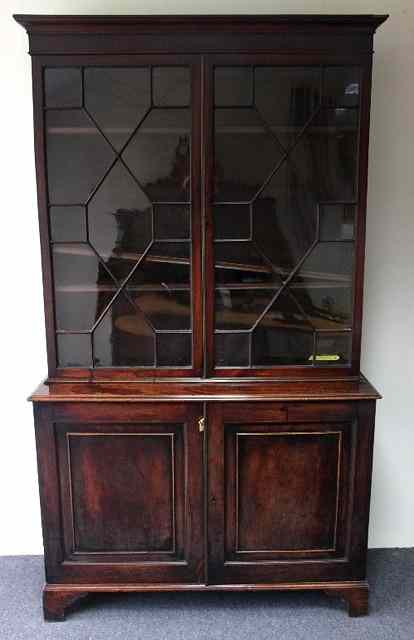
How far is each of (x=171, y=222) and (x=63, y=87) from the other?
50 centimetres

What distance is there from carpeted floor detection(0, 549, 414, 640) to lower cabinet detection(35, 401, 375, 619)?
3.2 inches

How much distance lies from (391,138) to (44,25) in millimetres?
1188

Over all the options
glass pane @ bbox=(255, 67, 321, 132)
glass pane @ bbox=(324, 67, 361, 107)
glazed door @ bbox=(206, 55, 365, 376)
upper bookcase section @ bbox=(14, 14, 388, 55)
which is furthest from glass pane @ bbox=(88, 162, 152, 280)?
glass pane @ bbox=(324, 67, 361, 107)

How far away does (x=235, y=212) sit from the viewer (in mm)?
1538

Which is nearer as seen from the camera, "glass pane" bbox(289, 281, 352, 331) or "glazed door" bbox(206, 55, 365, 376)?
"glazed door" bbox(206, 55, 365, 376)

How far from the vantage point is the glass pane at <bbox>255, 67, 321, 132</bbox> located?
1.48 m

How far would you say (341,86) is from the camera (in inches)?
58.6

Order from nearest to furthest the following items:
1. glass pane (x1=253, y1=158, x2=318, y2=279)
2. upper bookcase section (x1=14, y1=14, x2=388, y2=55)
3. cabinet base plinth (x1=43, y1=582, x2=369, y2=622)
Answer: upper bookcase section (x1=14, y1=14, x2=388, y2=55) < glass pane (x1=253, y1=158, x2=318, y2=279) < cabinet base plinth (x1=43, y1=582, x2=369, y2=622)

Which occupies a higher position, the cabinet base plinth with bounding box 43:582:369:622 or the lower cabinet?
the lower cabinet

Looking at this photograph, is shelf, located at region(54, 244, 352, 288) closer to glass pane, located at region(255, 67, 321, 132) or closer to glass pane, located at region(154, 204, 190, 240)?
glass pane, located at region(154, 204, 190, 240)

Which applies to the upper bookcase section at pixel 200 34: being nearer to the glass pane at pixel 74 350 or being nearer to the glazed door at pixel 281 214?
the glazed door at pixel 281 214

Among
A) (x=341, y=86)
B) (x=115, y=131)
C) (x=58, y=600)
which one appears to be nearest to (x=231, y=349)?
(x=115, y=131)

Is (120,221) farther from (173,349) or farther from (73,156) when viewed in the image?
(173,349)

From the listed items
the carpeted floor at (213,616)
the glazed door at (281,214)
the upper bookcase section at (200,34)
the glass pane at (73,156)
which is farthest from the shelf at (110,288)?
the carpeted floor at (213,616)
